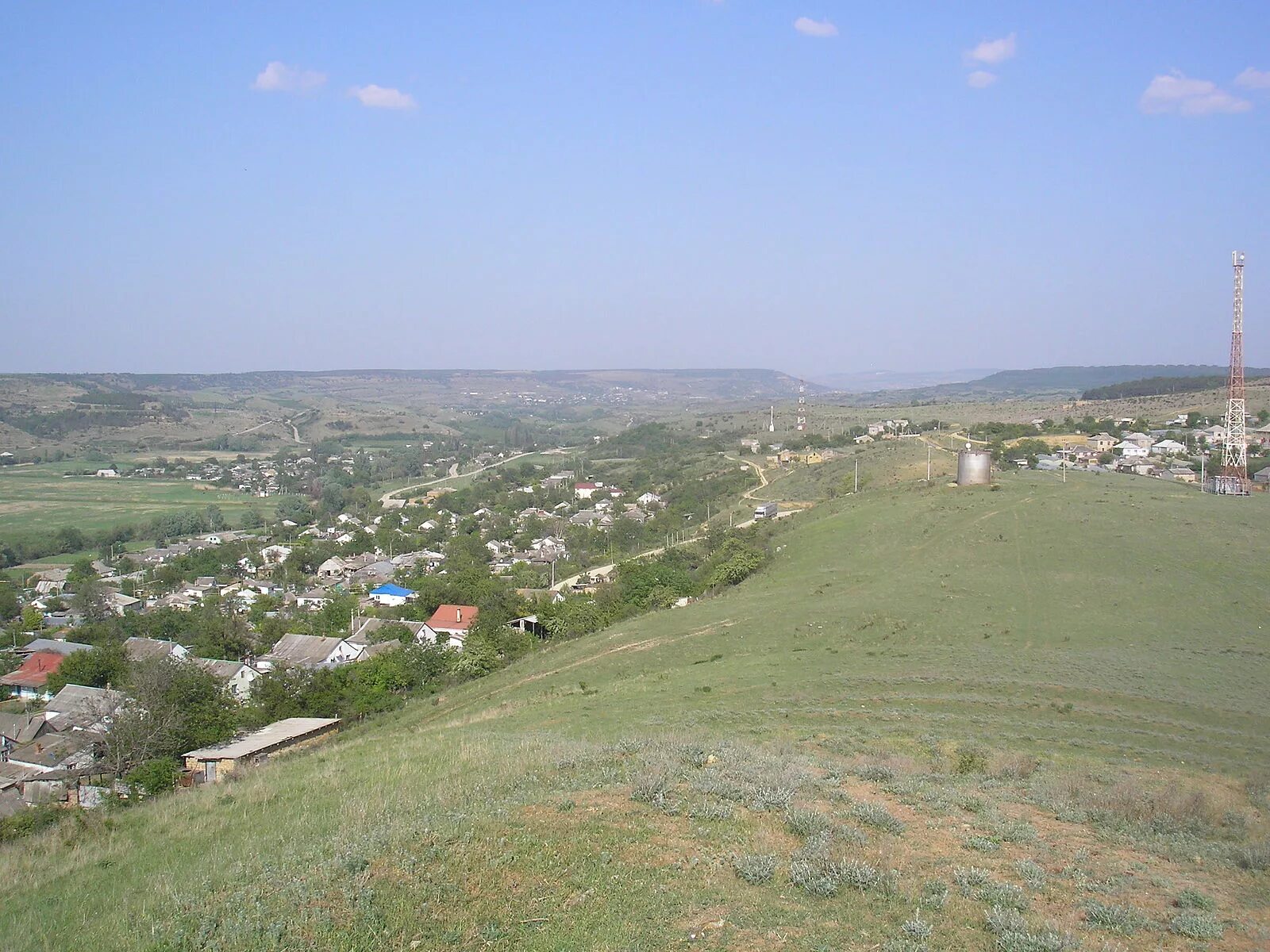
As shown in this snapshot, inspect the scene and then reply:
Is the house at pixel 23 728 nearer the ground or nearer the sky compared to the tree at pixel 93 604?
nearer the sky

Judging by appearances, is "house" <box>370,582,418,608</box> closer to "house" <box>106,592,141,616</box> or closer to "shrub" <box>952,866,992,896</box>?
"house" <box>106,592,141,616</box>

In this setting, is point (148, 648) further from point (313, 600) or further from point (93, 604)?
point (313, 600)

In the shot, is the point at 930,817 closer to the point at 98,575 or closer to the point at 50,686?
the point at 50,686

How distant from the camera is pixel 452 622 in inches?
1902

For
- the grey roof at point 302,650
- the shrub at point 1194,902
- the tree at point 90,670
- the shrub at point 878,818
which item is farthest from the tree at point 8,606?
the shrub at point 1194,902

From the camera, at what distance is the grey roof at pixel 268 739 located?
2477 centimetres

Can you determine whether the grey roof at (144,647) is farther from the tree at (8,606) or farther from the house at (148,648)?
the tree at (8,606)

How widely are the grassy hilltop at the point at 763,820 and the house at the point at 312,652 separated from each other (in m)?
18.8

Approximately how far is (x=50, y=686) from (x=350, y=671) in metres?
15.6

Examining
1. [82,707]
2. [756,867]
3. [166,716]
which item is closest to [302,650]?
[82,707]

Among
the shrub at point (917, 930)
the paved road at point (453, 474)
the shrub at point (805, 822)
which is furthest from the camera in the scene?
the paved road at point (453, 474)

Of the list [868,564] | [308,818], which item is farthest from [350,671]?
[308,818]

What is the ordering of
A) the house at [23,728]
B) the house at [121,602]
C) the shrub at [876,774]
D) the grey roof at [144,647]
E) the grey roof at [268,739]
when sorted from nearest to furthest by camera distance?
1. the shrub at [876,774]
2. the grey roof at [268,739]
3. the house at [23,728]
4. the grey roof at [144,647]
5. the house at [121,602]

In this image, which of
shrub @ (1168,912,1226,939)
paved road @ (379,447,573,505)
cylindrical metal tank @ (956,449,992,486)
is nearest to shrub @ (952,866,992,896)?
shrub @ (1168,912,1226,939)
